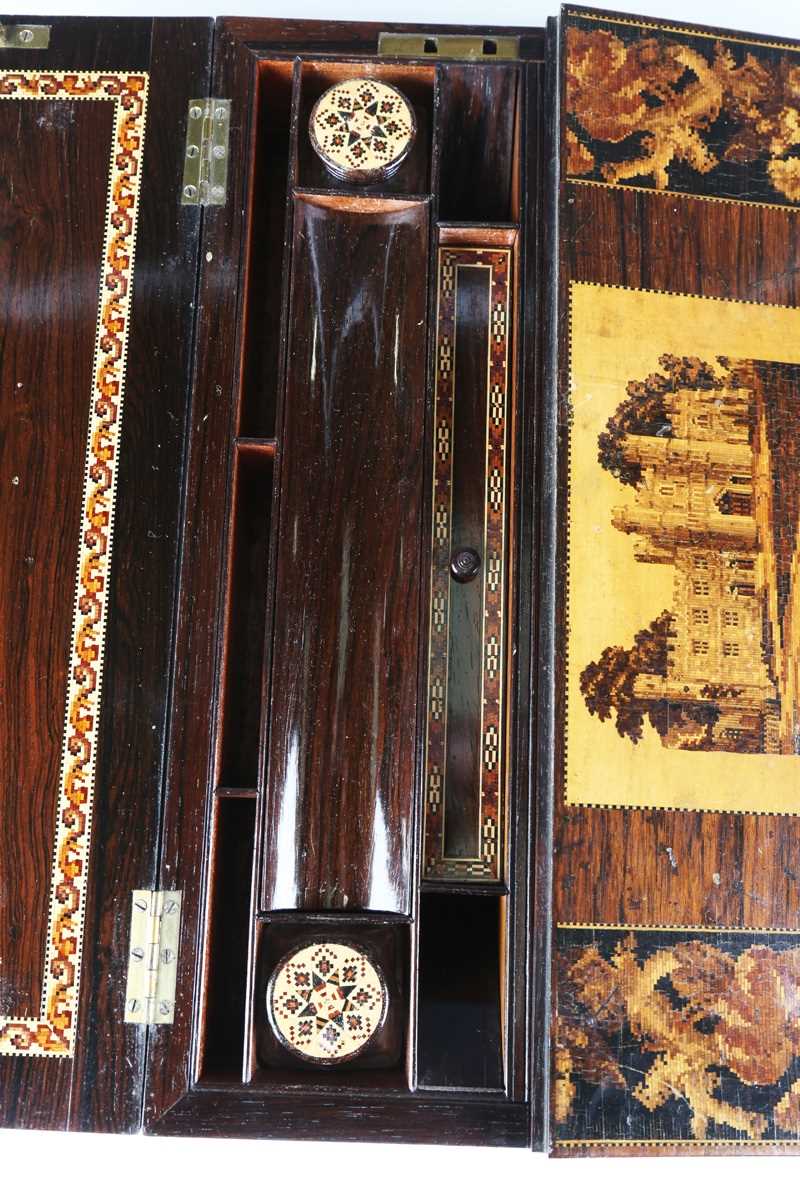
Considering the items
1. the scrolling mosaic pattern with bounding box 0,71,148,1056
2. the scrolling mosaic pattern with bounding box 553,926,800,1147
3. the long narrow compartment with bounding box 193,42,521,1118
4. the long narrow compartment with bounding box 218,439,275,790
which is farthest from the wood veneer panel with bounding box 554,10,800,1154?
the scrolling mosaic pattern with bounding box 0,71,148,1056

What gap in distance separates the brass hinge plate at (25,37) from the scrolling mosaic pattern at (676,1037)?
56.5 inches

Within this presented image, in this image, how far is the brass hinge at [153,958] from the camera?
1390 mm

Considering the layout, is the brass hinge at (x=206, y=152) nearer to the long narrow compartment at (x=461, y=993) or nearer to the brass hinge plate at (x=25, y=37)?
the brass hinge plate at (x=25, y=37)

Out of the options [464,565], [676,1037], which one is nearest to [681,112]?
[464,565]

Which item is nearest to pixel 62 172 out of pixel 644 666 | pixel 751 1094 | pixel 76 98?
pixel 76 98

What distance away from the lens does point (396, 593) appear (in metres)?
1.53

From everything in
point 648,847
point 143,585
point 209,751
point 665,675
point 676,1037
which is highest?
point 143,585

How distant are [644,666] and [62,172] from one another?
1.07 metres

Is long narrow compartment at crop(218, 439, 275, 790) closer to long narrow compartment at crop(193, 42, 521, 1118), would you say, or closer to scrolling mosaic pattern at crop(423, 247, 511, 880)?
long narrow compartment at crop(193, 42, 521, 1118)

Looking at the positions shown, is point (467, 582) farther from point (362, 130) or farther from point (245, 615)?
point (362, 130)

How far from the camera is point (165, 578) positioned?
4.87ft

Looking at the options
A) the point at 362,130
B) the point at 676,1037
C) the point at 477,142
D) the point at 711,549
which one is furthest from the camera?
the point at 477,142

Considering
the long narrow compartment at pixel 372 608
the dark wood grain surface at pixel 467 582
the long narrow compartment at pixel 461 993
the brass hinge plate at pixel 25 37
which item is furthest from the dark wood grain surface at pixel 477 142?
the long narrow compartment at pixel 461 993

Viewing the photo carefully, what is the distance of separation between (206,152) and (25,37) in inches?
12.8
